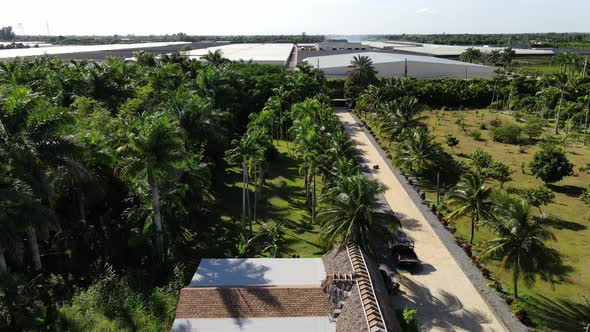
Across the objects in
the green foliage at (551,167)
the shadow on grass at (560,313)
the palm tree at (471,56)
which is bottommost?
the shadow on grass at (560,313)

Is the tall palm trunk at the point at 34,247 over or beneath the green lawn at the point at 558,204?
over

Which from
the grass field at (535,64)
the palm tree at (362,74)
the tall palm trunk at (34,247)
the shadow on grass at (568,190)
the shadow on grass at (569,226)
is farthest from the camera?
the grass field at (535,64)

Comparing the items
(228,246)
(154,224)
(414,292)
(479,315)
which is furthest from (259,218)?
(479,315)

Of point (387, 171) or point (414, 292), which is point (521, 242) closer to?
point (414, 292)

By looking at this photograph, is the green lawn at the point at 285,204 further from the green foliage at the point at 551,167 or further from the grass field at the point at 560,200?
the green foliage at the point at 551,167

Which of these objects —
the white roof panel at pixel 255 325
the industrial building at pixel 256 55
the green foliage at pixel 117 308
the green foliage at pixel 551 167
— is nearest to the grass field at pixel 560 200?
the green foliage at pixel 551 167

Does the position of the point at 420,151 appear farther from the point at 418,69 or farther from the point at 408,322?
the point at 418,69

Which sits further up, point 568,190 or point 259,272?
point 259,272

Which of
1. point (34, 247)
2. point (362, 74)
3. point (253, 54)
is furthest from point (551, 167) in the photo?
point (253, 54)
